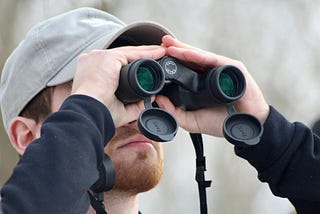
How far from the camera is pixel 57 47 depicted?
3.58 meters

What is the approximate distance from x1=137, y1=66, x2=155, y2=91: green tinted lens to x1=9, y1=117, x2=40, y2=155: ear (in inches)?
24.1

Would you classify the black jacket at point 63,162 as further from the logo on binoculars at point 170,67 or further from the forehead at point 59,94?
the forehead at point 59,94

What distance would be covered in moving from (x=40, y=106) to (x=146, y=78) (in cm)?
58

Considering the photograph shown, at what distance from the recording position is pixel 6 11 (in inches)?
383

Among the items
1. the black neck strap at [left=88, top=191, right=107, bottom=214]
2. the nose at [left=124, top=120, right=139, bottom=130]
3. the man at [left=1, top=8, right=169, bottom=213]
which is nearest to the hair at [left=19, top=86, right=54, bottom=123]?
the man at [left=1, top=8, right=169, bottom=213]

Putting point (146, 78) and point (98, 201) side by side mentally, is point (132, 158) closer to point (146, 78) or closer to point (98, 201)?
point (98, 201)

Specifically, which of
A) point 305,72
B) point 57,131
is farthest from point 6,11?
point 57,131

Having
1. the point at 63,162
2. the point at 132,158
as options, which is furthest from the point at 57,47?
the point at 63,162

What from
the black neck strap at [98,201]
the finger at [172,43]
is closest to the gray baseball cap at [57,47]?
the finger at [172,43]

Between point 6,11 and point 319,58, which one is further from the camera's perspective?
point 319,58

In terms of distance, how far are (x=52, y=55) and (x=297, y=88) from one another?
7.93m

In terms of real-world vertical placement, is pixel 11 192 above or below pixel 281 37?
above

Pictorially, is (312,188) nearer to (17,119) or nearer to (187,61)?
(187,61)

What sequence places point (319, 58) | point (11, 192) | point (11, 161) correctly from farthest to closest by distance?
point (319, 58) < point (11, 161) < point (11, 192)
